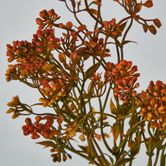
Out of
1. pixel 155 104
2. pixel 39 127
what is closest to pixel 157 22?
pixel 155 104

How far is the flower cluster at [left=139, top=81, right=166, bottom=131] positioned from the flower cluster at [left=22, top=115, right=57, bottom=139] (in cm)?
20

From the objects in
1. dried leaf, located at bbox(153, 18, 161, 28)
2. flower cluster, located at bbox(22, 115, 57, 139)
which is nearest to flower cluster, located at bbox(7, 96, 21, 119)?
flower cluster, located at bbox(22, 115, 57, 139)

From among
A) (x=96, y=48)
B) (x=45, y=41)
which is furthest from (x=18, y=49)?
(x=96, y=48)

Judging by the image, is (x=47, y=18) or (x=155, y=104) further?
(x=47, y=18)

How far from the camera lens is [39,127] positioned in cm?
106

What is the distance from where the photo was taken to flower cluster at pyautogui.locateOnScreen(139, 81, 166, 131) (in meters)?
0.99

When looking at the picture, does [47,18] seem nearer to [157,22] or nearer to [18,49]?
[18,49]

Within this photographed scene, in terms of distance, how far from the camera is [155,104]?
991 millimetres

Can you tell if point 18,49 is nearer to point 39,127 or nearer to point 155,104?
point 39,127

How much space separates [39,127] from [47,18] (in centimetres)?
25

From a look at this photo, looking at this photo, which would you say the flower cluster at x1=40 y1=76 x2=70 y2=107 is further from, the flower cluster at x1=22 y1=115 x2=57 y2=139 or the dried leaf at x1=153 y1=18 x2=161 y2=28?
the dried leaf at x1=153 y1=18 x2=161 y2=28

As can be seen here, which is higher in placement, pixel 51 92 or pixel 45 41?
pixel 45 41

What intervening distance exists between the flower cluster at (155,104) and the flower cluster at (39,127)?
202mm

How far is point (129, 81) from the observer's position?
1.00 meters
